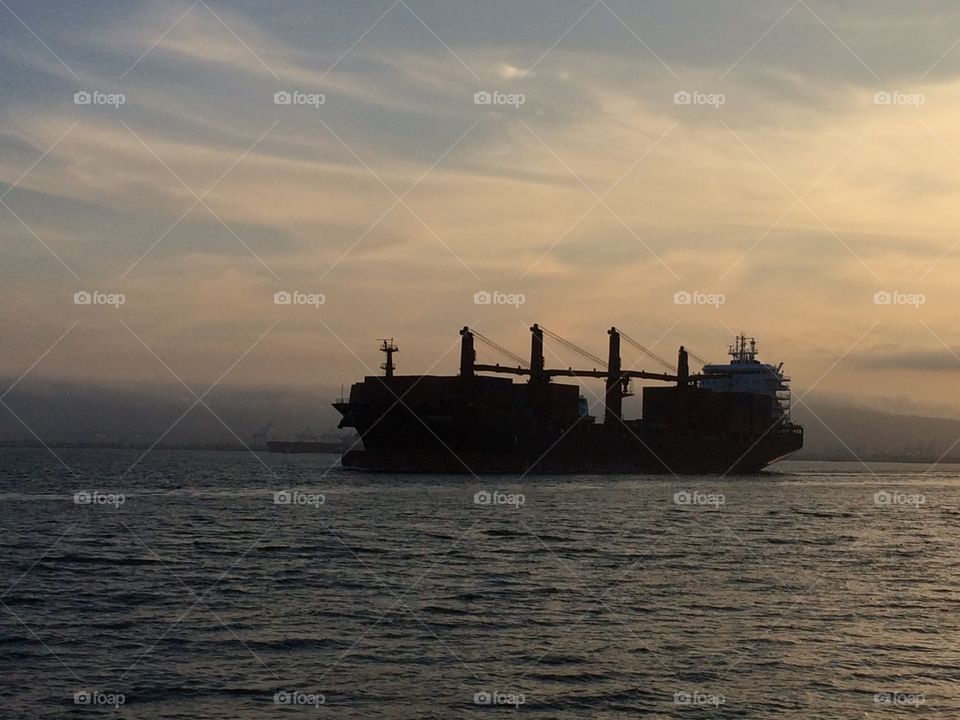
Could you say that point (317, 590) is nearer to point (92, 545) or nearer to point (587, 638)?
point (587, 638)

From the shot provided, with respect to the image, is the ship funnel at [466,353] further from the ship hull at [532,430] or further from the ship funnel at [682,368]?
the ship funnel at [682,368]

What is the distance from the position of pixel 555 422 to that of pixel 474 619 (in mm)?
71679

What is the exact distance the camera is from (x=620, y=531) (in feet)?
134

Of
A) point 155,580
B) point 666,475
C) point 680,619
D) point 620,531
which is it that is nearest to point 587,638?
point 680,619

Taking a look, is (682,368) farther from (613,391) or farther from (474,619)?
(474,619)

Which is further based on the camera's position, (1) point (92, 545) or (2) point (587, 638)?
(1) point (92, 545)

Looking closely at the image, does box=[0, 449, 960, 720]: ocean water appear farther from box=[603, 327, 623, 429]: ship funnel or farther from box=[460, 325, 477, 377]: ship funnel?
box=[603, 327, 623, 429]: ship funnel

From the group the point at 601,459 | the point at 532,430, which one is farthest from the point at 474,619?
the point at 601,459

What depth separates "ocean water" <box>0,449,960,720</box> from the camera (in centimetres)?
1547

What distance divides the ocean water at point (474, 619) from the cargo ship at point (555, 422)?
38892 mm

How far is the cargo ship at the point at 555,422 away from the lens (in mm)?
84250

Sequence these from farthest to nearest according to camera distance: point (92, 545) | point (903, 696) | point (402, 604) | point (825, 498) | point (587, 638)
Result: point (825, 498) → point (92, 545) → point (402, 604) → point (587, 638) → point (903, 696)

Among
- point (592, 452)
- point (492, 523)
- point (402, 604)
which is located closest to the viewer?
point (402, 604)

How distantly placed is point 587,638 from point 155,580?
1258 centimetres
